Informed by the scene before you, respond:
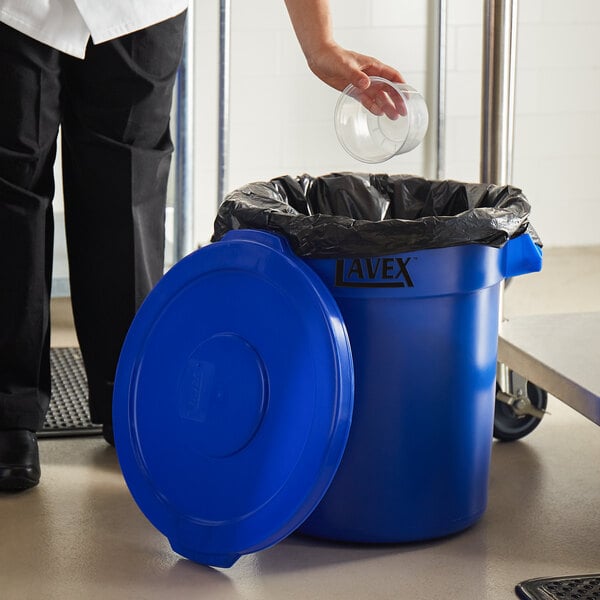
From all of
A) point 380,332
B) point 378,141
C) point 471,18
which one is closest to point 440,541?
point 380,332

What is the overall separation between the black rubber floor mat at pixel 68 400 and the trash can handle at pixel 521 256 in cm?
93

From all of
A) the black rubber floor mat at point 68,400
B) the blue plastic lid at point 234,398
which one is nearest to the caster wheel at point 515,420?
the blue plastic lid at point 234,398

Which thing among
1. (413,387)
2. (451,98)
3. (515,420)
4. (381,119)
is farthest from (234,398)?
(451,98)

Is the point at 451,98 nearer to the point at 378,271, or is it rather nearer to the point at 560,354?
the point at 560,354

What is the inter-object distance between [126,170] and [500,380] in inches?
32.6

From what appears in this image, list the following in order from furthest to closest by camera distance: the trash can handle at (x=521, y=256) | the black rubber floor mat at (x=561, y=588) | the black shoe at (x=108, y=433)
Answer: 1. the black shoe at (x=108, y=433)
2. the trash can handle at (x=521, y=256)
3. the black rubber floor mat at (x=561, y=588)

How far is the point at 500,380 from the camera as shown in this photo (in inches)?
82.4

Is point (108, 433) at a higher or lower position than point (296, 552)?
higher

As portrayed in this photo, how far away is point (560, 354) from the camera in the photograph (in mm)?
1880

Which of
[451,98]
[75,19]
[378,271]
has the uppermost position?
[451,98]

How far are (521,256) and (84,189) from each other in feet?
2.60

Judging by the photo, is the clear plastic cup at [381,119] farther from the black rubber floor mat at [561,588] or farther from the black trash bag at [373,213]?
the black rubber floor mat at [561,588]

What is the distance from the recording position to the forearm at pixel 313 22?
5.88 ft

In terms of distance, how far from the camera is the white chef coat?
5.59 ft
